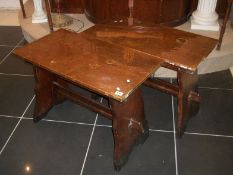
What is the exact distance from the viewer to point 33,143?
6.01 ft

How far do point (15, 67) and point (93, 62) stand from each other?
1.37 meters

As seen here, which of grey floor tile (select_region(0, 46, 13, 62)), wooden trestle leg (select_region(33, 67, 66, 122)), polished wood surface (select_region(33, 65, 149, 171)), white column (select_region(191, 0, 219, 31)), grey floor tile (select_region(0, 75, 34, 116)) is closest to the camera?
polished wood surface (select_region(33, 65, 149, 171))

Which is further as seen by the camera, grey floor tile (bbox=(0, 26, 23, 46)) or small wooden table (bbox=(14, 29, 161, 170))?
grey floor tile (bbox=(0, 26, 23, 46))

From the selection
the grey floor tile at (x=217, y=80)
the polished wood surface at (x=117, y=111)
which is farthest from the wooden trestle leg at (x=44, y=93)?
the grey floor tile at (x=217, y=80)

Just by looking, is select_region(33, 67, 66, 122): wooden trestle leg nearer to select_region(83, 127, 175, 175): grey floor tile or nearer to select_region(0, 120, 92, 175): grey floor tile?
select_region(0, 120, 92, 175): grey floor tile

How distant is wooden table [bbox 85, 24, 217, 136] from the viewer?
1565 millimetres

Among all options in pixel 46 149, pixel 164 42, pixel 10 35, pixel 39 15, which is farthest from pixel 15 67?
pixel 164 42

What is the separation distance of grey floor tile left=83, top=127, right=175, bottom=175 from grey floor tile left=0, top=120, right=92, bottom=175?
78mm

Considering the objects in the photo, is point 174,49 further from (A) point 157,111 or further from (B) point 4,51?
(B) point 4,51

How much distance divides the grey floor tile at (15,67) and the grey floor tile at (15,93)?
0.09 meters

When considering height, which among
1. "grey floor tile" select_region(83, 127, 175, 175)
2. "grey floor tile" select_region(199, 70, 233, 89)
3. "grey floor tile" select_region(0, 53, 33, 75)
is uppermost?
"grey floor tile" select_region(0, 53, 33, 75)

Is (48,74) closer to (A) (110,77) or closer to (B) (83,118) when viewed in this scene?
(B) (83,118)

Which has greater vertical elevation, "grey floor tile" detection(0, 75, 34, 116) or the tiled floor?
"grey floor tile" detection(0, 75, 34, 116)

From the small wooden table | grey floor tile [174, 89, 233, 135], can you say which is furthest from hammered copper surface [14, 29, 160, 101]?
grey floor tile [174, 89, 233, 135]
